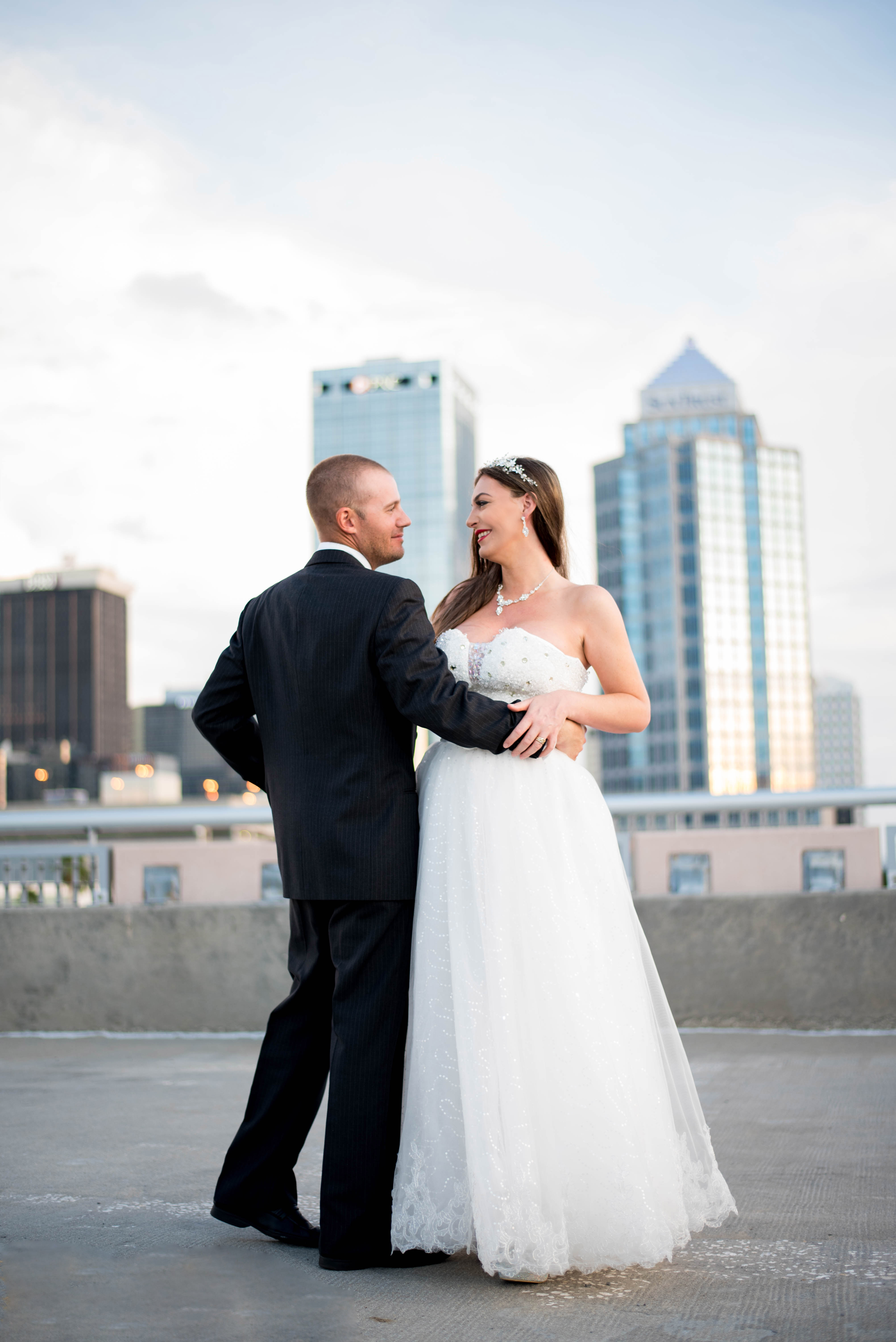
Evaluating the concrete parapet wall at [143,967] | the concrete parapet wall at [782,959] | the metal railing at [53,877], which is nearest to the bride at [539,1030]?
the concrete parapet wall at [782,959]

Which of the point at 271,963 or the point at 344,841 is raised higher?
the point at 344,841

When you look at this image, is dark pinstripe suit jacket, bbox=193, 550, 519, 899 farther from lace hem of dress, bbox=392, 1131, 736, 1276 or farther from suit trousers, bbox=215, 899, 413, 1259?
lace hem of dress, bbox=392, 1131, 736, 1276

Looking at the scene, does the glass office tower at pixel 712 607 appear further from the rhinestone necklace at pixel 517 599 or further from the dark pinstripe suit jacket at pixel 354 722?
the dark pinstripe suit jacket at pixel 354 722

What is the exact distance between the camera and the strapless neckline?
11.6 ft

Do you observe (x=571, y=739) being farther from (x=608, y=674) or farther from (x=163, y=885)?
(x=163, y=885)

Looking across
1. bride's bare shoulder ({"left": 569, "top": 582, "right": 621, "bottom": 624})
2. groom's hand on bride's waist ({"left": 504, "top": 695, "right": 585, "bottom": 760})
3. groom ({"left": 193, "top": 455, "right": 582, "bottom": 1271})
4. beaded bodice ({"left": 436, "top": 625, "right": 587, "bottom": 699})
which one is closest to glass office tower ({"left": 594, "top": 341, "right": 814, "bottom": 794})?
bride's bare shoulder ({"left": 569, "top": 582, "right": 621, "bottom": 624})

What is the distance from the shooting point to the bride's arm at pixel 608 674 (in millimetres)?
3445

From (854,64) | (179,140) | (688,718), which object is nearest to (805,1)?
(854,64)

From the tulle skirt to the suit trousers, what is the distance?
6cm

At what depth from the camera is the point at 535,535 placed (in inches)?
152

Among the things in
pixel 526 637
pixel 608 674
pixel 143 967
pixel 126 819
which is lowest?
pixel 143 967

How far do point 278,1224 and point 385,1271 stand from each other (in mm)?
384

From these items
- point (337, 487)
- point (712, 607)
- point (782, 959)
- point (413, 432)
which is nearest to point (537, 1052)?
point (337, 487)

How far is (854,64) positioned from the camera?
14.2m
